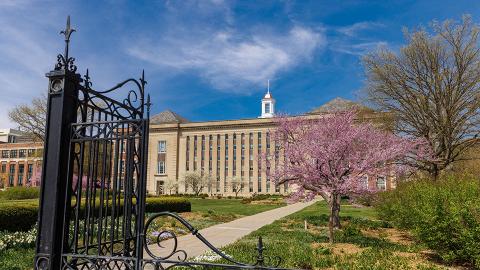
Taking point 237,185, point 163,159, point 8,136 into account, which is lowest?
point 237,185

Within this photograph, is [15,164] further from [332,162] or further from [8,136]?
[332,162]

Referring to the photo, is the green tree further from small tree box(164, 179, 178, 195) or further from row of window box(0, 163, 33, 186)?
row of window box(0, 163, 33, 186)

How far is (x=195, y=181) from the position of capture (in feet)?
239

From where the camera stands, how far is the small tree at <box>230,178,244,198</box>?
246ft

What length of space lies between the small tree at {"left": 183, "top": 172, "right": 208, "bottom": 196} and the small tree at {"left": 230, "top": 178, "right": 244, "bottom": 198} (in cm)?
535

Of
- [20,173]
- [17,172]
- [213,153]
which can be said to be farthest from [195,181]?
[17,172]

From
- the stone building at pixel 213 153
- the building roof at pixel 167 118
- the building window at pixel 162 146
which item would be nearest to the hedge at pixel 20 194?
the stone building at pixel 213 153

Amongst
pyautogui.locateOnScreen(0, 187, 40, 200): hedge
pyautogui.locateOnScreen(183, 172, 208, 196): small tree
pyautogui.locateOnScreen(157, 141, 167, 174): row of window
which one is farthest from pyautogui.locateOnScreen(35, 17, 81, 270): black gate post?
pyautogui.locateOnScreen(157, 141, 167, 174): row of window

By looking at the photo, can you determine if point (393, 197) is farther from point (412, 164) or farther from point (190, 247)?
point (190, 247)

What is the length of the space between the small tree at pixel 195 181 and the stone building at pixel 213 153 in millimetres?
2098

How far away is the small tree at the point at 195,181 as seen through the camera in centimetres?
7244

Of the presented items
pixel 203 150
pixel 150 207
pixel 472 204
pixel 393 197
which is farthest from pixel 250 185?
pixel 472 204

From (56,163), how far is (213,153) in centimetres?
7549

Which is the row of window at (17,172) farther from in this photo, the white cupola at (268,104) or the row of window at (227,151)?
the white cupola at (268,104)
